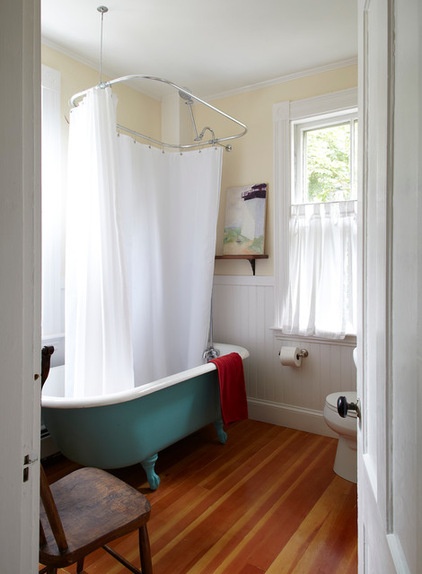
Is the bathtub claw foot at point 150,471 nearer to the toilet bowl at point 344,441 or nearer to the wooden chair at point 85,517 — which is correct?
the wooden chair at point 85,517

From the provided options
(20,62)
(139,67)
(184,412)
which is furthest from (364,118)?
(139,67)

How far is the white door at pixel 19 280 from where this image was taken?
71 cm

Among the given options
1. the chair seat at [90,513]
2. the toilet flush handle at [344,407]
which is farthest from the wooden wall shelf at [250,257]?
the toilet flush handle at [344,407]

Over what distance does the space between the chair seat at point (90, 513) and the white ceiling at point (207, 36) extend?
2370 mm

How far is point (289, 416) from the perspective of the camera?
309 cm

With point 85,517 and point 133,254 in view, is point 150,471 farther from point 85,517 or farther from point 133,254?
point 133,254

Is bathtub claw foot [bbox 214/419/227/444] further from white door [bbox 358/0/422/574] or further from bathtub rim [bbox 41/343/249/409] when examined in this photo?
white door [bbox 358/0/422/574]

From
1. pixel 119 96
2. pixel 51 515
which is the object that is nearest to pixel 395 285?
pixel 51 515

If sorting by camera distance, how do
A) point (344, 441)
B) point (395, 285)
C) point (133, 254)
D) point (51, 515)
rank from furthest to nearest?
point (133, 254) < point (344, 441) < point (51, 515) < point (395, 285)

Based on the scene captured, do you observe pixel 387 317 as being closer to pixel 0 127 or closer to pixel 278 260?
pixel 0 127

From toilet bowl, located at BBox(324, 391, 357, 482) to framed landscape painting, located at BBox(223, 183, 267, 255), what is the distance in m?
1.29

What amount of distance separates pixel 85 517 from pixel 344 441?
63.3 inches

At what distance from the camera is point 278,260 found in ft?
10.1

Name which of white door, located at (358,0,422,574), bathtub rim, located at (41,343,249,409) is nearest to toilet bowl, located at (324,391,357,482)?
bathtub rim, located at (41,343,249,409)
